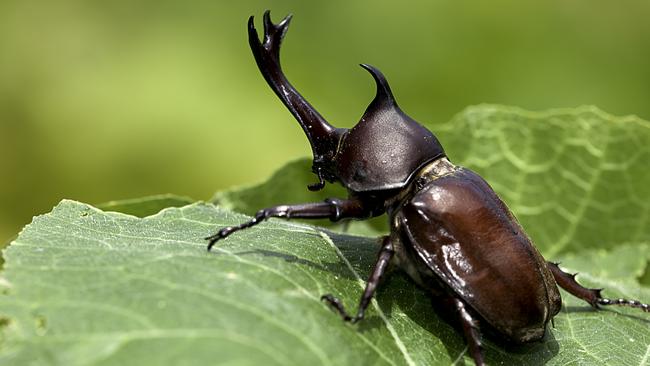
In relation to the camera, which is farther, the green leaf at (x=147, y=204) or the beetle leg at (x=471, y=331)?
the green leaf at (x=147, y=204)

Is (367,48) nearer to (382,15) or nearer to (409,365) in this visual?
(382,15)

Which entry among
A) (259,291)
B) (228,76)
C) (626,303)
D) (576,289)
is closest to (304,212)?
(259,291)

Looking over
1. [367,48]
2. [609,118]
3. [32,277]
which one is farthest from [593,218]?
[32,277]

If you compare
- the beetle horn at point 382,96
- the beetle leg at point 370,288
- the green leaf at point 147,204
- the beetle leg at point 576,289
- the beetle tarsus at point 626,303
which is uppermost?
the beetle horn at point 382,96

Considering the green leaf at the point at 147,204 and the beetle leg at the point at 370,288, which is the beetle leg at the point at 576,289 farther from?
the green leaf at the point at 147,204

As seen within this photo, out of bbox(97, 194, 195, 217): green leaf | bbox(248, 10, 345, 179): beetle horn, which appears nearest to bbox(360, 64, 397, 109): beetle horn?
bbox(248, 10, 345, 179): beetle horn

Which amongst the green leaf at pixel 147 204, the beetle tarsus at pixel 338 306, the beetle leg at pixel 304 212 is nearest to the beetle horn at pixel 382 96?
the beetle leg at pixel 304 212

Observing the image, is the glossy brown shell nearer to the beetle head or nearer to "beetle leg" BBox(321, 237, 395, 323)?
"beetle leg" BBox(321, 237, 395, 323)
